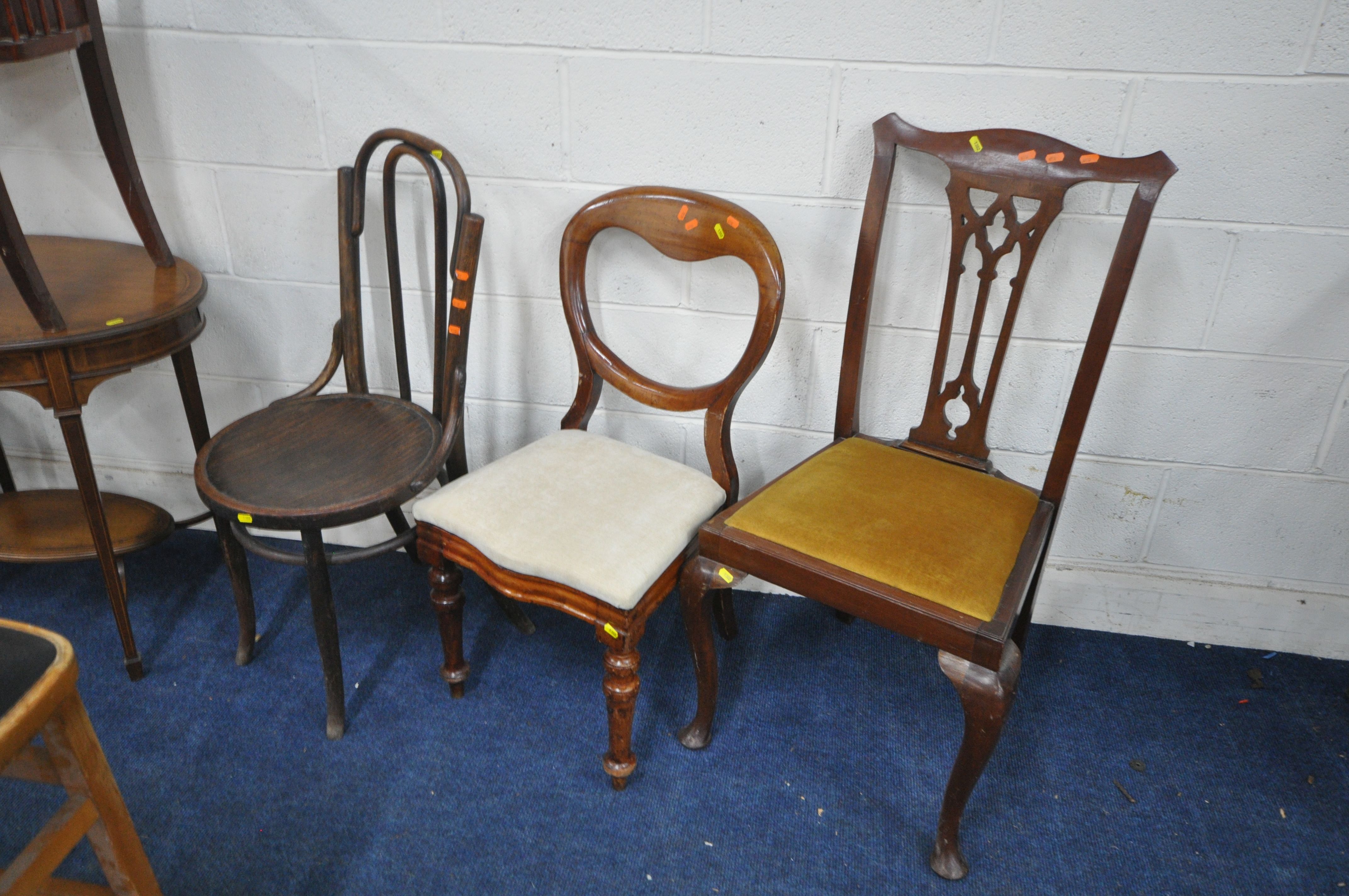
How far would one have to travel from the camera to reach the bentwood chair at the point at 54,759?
102cm

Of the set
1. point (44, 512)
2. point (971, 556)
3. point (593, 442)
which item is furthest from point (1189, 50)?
point (44, 512)

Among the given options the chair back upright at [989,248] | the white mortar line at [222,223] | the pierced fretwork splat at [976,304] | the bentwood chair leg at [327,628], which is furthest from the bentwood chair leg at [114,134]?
the pierced fretwork splat at [976,304]

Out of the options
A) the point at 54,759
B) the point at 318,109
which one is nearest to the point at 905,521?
the point at 54,759

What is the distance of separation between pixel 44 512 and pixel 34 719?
1217 mm

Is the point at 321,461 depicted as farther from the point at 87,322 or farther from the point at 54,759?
the point at 54,759

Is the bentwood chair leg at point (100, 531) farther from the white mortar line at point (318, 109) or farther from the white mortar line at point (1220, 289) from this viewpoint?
the white mortar line at point (1220, 289)

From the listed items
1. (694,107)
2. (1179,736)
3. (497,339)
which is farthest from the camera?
(497,339)

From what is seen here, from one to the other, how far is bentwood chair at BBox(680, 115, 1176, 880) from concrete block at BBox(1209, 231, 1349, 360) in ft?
1.29

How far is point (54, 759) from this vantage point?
3.66 ft

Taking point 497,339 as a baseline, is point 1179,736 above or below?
below

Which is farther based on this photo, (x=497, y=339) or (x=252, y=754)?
(x=497, y=339)

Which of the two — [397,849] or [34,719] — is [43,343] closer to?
[34,719]

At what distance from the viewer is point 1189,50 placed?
1497 millimetres

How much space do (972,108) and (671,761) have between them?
1.31 metres
